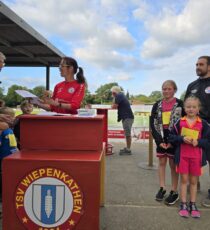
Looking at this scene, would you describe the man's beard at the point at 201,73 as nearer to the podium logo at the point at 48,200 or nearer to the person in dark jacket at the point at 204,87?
the person in dark jacket at the point at 204,87

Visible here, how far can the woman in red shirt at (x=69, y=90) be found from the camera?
3598 mm

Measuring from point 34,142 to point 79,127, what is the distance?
456mm

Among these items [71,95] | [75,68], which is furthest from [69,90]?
[75,68]

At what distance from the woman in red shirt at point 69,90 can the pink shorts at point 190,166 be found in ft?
4.76

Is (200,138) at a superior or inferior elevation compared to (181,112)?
inferior

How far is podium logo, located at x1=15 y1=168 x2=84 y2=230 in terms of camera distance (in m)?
2.69

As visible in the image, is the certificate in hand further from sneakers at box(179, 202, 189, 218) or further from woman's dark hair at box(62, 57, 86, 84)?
sneakers at box(179, 202, 189, 218)

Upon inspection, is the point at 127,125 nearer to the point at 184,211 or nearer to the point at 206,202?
the point at 206,202

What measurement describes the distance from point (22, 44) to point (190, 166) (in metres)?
3.31

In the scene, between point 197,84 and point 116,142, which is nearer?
point 197,84

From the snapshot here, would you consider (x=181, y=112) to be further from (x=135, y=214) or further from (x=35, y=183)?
(x=35, y=183)

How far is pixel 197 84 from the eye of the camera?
439cm

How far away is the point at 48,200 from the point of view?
2701mm

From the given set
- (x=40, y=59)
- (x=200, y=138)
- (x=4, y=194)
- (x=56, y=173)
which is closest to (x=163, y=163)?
(x=200, y=138)
